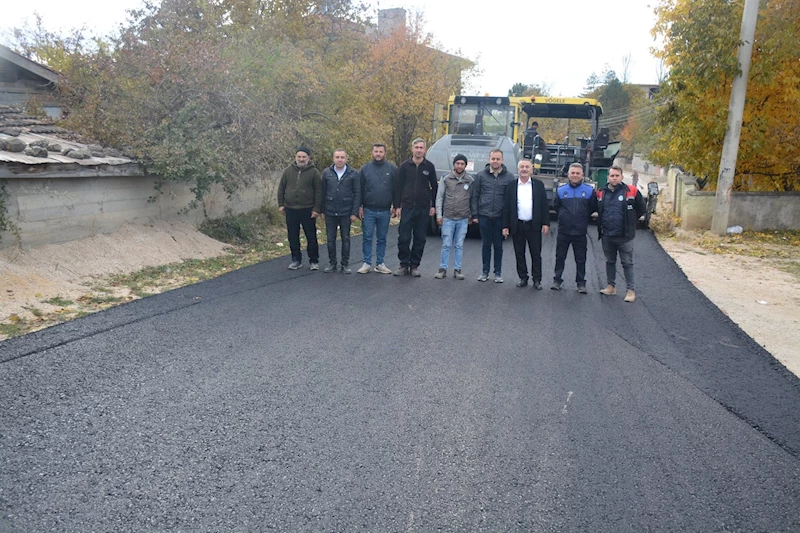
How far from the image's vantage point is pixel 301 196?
10.2 metres

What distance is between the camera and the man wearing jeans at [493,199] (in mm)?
9688

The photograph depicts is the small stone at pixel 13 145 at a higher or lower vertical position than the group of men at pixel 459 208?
higher

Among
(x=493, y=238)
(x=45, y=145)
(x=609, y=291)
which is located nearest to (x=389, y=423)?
(x=609, y=291)

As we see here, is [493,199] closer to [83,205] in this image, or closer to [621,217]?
[621,217]

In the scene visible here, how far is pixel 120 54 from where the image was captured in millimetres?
11656

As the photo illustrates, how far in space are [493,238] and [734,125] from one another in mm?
8810

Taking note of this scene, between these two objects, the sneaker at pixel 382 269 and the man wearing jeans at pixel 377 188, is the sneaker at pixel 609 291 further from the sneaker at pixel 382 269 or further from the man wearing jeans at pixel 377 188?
the man wearing jeans at pixel 377 188

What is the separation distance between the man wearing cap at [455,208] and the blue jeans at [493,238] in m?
0.30

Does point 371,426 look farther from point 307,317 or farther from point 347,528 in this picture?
point 307,317

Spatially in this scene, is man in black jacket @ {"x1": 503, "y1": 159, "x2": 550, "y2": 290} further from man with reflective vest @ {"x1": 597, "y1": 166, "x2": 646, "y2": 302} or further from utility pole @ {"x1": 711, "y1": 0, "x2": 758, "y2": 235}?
utility pole @ {"x1": 711, "y1": 0, "x2": 758, "y2": 235}

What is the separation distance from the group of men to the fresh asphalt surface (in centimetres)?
182

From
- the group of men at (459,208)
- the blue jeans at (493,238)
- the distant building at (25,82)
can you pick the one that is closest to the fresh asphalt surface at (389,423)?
the group of men at (459,208)

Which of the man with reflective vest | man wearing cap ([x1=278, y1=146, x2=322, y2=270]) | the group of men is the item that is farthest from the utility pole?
man wearing cap ([x1=278, y1=146, x2=322, y2=270])

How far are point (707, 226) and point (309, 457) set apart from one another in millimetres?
15761
